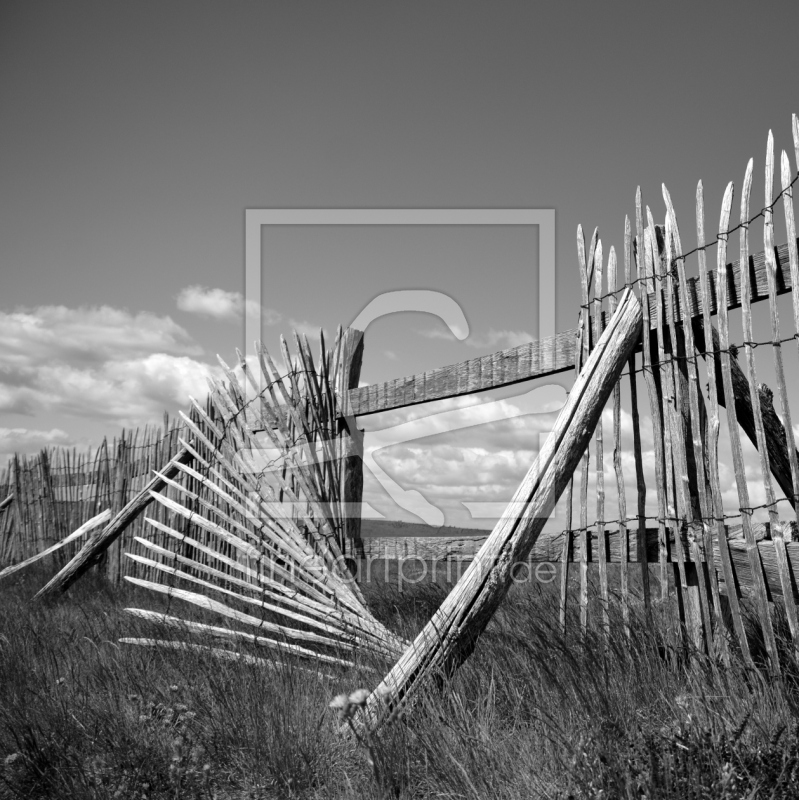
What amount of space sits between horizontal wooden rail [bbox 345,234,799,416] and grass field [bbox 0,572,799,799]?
4.25ft

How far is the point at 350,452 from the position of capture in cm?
430

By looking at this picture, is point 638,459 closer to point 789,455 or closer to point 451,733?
point 789,455

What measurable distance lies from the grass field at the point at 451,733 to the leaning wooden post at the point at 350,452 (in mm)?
1323

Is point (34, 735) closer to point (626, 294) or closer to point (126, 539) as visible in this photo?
point (626, 294)

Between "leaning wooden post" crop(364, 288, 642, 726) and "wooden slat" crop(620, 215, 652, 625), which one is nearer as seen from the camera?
"leaning wooden post" crop(364, 288, 642, 726)

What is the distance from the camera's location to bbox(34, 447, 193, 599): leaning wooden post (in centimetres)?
562

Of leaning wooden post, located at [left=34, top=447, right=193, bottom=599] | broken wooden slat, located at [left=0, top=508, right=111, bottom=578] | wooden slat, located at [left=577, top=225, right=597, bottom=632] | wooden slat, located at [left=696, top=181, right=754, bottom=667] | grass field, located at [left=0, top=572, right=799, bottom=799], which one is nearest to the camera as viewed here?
grass field, located at [left=0, top=572, right=799, bottom=799]

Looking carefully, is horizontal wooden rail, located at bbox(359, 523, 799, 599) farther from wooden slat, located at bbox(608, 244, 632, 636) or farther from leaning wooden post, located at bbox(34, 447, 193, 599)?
leaning wooden post, located at bbox(34, 447, 193, 599)

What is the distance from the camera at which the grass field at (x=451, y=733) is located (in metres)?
1.62

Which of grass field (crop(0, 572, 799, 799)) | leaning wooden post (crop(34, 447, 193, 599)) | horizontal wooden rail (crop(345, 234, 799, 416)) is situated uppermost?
horizontal wooden rail (crop(345, 234, 799, 416))

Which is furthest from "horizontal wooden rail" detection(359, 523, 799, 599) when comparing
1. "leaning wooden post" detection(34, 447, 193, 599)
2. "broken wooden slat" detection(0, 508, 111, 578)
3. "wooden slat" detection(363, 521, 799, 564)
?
"broken wooden slat" detection(0, 508, 111, 578)

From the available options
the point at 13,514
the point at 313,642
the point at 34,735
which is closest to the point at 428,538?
the point at 313,642

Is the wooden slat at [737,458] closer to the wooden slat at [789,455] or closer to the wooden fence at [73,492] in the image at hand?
the wooden slat at [789,455]

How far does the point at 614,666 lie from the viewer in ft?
7.47
